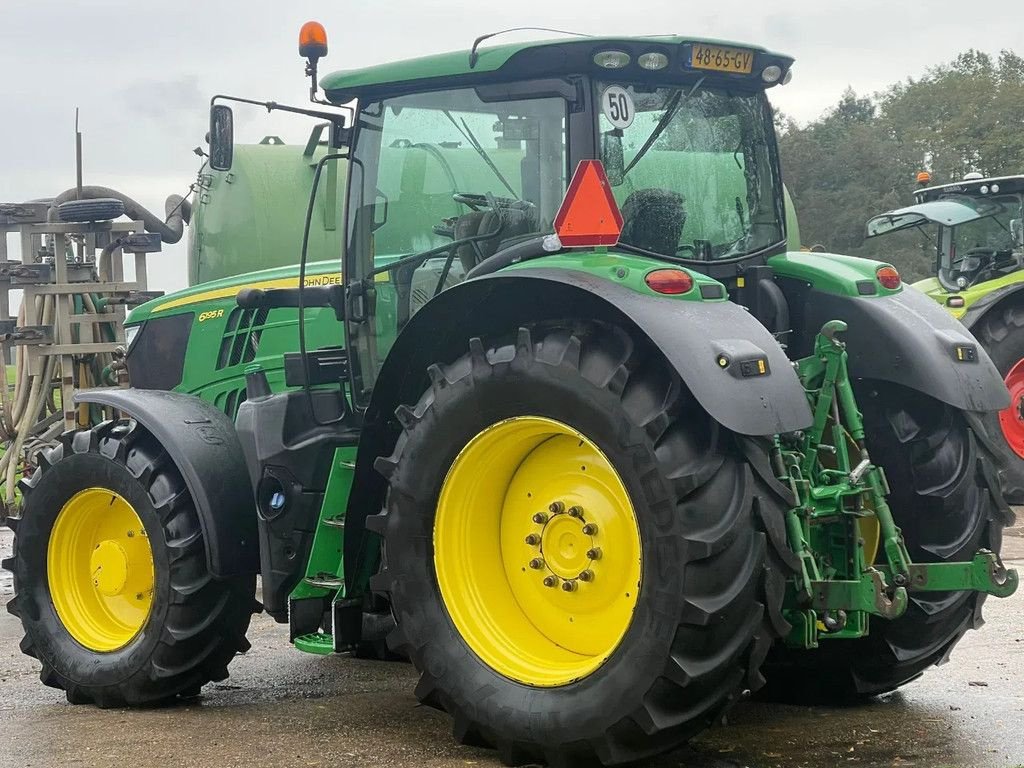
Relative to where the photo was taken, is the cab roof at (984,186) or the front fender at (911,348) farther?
the cab roof at (984,186)

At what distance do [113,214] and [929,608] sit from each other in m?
7.80

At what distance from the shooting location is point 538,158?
5262 millimetres

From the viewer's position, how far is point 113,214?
11.4m

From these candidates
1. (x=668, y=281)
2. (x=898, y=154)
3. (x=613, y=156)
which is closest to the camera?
(x=668, y=281)

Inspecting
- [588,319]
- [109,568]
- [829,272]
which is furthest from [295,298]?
[829,272]

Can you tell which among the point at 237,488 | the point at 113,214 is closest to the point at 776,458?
the point at 237,488

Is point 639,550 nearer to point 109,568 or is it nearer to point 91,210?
point 109,568

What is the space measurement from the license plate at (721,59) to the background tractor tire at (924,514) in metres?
1.27

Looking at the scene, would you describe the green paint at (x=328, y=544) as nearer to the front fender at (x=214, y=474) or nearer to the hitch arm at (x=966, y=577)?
the front fender at (x=214, y=474)

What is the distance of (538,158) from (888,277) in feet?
4.76

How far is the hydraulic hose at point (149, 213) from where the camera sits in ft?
41.4

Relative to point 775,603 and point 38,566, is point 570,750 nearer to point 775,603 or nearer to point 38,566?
point 775,603

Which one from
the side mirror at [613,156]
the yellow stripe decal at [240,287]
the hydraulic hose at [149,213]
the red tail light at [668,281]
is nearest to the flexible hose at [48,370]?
the hydraulic hose at [149,213]

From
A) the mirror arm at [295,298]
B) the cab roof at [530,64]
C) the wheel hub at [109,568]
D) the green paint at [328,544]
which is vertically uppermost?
the cab roof at [530,64]
